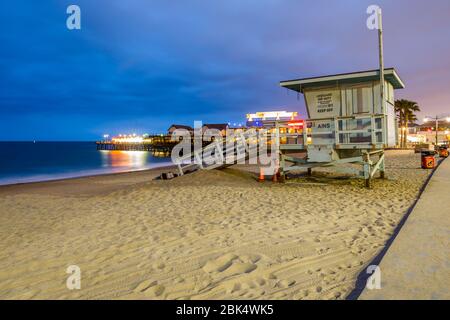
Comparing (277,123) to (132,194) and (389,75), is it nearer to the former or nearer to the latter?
(389,75)

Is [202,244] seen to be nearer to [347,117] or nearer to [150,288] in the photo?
[150,288]

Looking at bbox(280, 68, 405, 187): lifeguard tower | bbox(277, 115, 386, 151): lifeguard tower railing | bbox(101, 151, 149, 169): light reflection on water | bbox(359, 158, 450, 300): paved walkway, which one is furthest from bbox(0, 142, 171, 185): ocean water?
bbox(359, 158, 450, 300): paved walkway

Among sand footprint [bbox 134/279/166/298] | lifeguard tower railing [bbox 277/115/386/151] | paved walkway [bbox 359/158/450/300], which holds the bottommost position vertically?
sand footprint [bbox 134/279/166/298]

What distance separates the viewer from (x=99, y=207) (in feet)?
32.4

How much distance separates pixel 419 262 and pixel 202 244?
344 centimetres

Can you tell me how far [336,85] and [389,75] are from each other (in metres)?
1.93

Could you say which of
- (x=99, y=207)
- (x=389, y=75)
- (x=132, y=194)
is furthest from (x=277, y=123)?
(x=99, y=207)

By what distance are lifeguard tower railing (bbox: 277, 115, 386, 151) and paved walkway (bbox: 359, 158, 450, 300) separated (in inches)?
202

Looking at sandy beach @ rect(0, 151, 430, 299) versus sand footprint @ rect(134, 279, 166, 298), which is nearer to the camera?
sand footprint @ rect(134, 279, 166, 298)

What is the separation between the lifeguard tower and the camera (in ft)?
38.1

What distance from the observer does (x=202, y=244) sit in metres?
5.70

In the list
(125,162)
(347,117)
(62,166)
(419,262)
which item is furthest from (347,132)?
(125,162)

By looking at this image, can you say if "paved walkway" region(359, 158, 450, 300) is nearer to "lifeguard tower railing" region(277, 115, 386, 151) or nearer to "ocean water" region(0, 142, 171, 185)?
"lifeguard tower railing" region(277, 115, 386, 151)

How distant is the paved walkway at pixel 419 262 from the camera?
10.9ft
